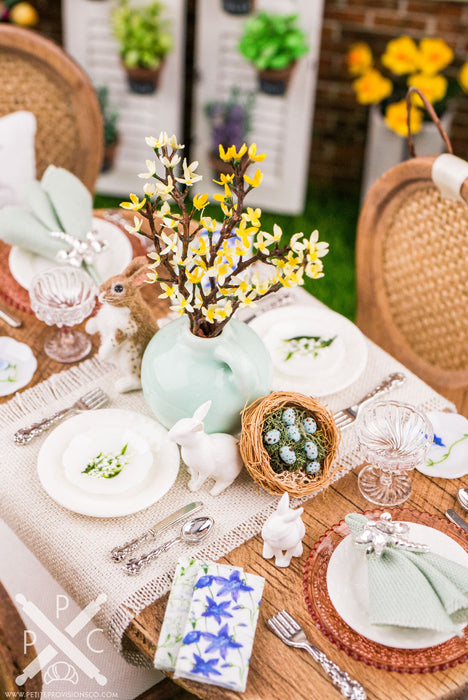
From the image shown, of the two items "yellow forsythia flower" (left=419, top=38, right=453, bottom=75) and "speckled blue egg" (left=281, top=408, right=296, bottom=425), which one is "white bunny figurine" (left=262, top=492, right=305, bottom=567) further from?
"yellow forsythia flower" (left=419, top=38, right=453, bottom=75)

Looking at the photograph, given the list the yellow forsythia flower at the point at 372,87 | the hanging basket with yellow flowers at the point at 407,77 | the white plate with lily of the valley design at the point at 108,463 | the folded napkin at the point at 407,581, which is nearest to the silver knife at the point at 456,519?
the folded napkin at the point at 407,581

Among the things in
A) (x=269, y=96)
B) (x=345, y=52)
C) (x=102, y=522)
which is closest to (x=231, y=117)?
(x=269, y=96)

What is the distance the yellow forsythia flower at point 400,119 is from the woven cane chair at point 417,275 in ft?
3.92

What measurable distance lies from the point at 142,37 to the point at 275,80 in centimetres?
56

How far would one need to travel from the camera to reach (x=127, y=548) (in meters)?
1.14

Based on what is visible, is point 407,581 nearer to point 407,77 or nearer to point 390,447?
point 390,447

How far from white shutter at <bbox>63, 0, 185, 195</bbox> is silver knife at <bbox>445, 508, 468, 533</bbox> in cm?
247

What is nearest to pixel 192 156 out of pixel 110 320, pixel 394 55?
pixel 394 55

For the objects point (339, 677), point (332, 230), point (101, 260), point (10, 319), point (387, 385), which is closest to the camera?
point (339, 677)

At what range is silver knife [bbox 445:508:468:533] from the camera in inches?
47.1

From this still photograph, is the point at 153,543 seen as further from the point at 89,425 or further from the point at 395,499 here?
the point at 395,499

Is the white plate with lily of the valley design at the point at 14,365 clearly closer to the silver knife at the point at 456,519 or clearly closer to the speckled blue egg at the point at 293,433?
the speckled blue egg at the point at 293,433

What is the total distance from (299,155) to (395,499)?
2.24 meters

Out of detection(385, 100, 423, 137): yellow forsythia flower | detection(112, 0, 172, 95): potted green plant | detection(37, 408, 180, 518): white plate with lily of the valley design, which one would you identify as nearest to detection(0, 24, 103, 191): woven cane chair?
detection(37, 408, 180, 518): white plate with lily of the valley design
